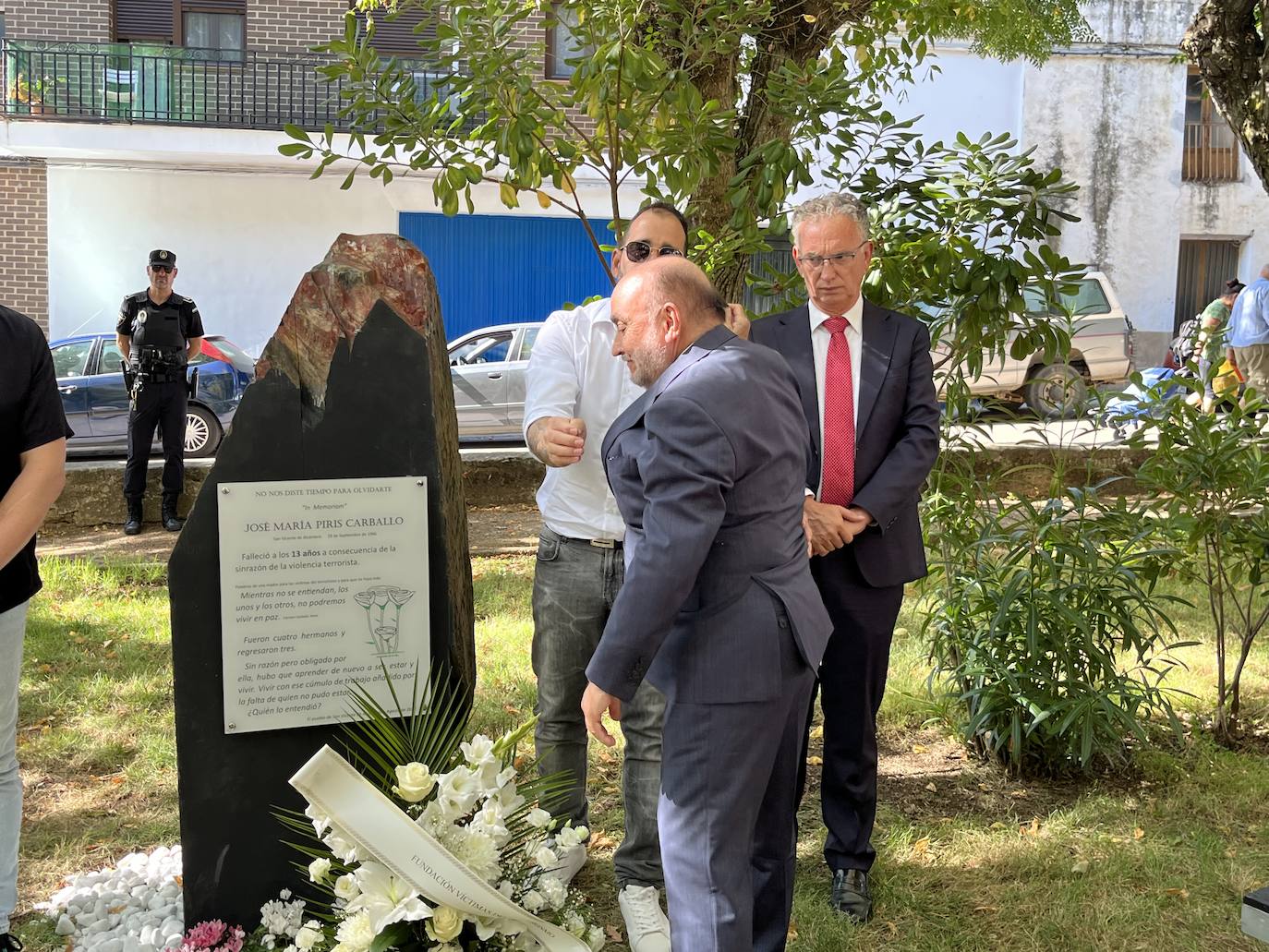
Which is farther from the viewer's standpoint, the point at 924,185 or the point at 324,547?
the point at 924,185

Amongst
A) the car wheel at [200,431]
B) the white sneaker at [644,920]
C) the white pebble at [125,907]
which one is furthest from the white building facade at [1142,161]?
the white pebble at [125,907]

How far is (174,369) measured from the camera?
9836 millimetres

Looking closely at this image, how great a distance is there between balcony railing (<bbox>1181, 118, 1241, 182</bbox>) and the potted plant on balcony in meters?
20.1

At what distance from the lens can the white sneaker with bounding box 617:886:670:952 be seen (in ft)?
12.1

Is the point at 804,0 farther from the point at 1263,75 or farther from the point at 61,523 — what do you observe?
the point at 61,523

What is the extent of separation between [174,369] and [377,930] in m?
7.66

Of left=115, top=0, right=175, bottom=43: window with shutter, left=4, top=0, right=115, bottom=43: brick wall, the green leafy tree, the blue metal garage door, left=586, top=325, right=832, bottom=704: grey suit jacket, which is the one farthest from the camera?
the blue metal garage door

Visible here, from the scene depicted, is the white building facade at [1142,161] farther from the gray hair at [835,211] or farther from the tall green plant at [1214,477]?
the gray hair at [835,211]

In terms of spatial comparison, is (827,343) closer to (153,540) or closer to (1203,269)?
(153,540)

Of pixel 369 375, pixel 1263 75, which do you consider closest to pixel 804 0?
pixel 1263 75

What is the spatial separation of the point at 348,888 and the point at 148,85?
18.7 meters

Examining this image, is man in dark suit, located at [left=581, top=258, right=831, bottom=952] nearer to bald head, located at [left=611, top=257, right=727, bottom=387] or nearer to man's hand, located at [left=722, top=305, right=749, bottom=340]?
bald head, located at [left=611, top=257, right=727, bottom=387]

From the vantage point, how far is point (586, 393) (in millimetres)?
3893

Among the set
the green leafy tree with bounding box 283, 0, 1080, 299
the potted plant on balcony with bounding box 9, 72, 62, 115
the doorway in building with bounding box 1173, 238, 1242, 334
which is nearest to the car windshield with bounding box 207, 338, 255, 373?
the potted plant on balcony with bounding box 9, 72, 62, 115
